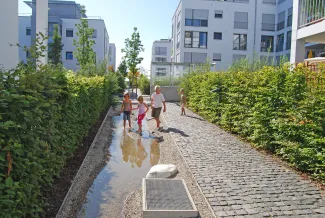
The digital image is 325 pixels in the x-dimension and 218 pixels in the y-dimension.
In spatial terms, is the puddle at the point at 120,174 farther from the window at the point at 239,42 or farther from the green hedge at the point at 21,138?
the window at the point at 239,42

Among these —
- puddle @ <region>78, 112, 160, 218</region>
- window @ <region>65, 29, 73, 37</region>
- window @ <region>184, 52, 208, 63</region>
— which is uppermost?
window @ <region>65, 29, 73, 37</region>

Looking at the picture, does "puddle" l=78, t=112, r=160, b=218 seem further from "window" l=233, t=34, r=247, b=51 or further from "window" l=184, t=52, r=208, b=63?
"window" l=233, t=34, r=247, b=51

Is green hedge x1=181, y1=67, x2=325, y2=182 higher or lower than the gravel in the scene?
higher

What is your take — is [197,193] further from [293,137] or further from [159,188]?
[293,137]

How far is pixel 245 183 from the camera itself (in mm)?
5879

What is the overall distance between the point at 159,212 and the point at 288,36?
4419 centimetres

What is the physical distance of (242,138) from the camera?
9.98 meters

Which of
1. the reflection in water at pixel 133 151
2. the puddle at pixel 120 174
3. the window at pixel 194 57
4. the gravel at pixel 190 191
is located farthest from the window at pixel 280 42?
the gravel at pixel 190 191

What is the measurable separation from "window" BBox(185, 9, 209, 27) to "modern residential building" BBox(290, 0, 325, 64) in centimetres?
3409

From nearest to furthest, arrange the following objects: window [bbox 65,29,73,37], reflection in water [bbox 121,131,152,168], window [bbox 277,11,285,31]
Answer: reflection in water [bbox 121,131,152,168] → window [bbox 277,11,285,31] → window [bbox 65,29,73,37]

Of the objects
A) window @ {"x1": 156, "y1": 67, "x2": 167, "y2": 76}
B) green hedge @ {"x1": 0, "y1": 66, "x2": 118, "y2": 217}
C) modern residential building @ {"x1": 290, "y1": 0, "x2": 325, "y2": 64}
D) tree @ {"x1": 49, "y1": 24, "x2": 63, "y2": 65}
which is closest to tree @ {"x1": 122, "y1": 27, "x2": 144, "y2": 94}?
window @ {"x1": 156, "y1": 67, "x2": 167, "y2": 76}

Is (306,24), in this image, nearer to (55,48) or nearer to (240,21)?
(240,21)

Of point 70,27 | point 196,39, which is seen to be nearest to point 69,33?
point 70,27

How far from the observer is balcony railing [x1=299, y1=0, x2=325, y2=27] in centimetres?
1230
